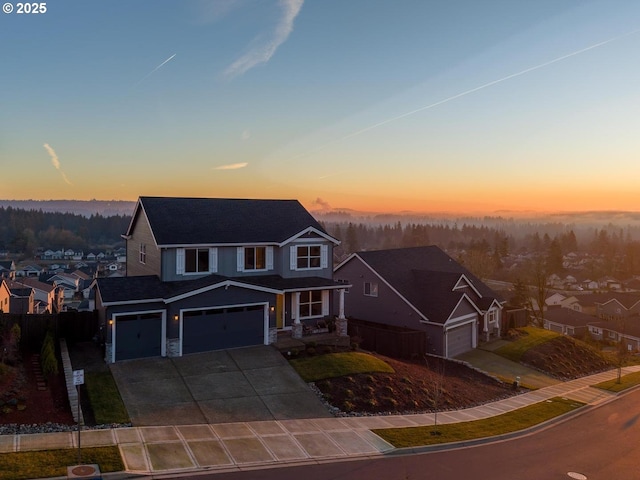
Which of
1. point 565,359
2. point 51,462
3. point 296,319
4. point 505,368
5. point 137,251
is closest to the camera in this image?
point 51,462

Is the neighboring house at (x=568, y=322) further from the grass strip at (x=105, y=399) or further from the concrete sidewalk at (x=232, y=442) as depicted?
the grass strip at (x=105, y=399)

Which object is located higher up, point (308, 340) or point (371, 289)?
point (371, 289)

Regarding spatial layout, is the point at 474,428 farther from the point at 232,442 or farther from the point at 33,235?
the point at 33,235

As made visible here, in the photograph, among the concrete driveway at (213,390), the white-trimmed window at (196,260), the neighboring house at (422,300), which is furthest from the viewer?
the neighboring house at (422,300)

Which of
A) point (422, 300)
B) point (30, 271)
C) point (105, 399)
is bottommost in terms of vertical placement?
point (30, 271)

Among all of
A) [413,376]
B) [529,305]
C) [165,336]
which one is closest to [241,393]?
[165,336]

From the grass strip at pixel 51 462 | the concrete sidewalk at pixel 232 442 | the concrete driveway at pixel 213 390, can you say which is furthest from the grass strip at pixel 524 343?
the grass strip at pixel 51 462

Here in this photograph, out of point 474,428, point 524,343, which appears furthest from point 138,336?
point 524,343
